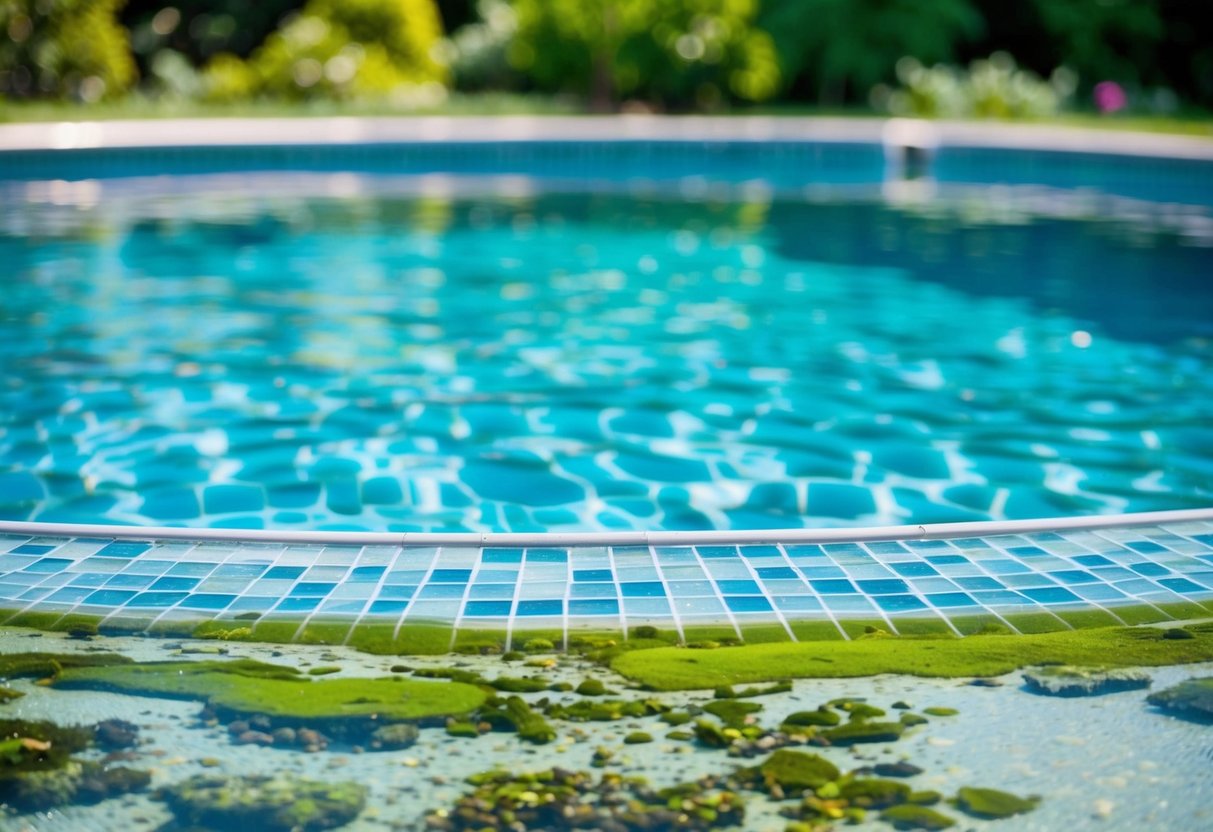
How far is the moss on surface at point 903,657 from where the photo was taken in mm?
2473

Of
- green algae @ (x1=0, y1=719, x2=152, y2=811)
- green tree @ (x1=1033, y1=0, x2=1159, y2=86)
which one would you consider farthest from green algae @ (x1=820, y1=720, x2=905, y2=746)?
green tree @ (x1=1033, y1=0, x2=1159, y2=86)

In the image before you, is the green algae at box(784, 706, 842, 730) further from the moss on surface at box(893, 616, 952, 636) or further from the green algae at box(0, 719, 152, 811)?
the green algae at box(0, 719, 152, 811)

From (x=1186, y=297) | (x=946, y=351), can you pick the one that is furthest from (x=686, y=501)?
(x=1186, y=297)

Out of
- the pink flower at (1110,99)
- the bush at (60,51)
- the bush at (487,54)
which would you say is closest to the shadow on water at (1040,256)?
the pink flower at (1110,99)

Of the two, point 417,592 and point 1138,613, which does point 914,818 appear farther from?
point 417,592

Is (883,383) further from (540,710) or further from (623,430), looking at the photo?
(540,710)

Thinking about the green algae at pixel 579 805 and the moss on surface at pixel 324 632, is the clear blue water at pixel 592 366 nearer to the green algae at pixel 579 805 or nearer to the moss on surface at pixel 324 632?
the moss on surface at pixel 324 632

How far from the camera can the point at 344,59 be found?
17.0 m

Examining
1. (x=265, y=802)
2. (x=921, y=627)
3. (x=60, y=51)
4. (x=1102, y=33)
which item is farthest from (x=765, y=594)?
(x=1102, y=33)

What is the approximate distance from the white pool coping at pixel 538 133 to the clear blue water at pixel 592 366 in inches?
38.5

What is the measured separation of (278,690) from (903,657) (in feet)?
3.75

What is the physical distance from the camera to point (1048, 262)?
891cm

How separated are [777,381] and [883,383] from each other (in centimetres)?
46

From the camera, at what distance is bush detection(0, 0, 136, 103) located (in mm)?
15203
